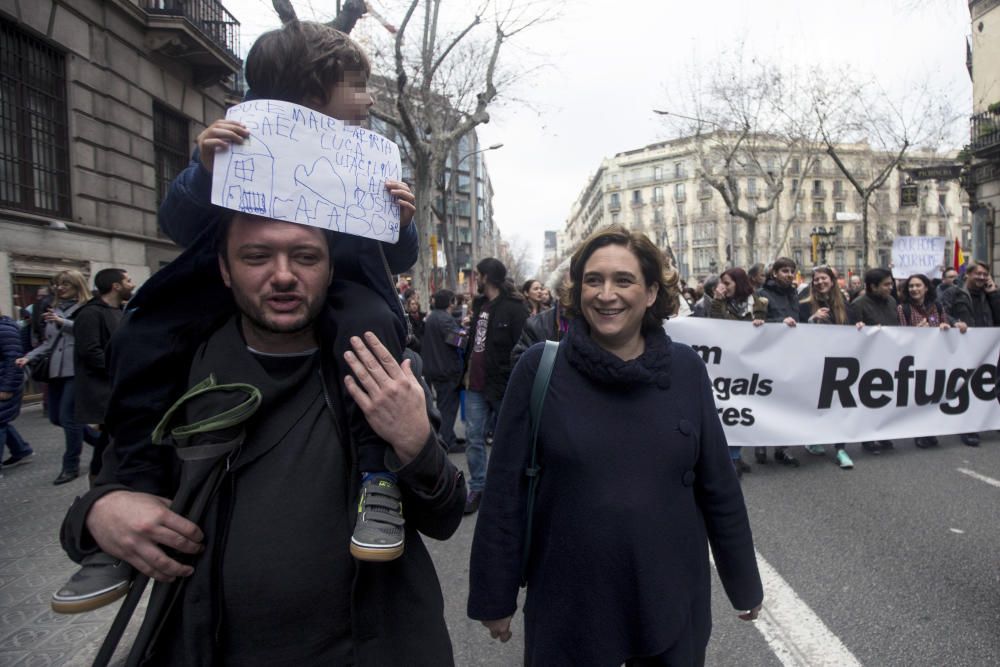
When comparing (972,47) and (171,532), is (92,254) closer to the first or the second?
(171,532)

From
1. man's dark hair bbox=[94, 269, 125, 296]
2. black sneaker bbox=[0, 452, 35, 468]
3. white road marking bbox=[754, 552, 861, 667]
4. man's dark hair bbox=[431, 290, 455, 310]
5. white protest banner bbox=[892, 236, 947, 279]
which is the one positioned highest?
white protest banner bbox=[892, 236, 947, 279]

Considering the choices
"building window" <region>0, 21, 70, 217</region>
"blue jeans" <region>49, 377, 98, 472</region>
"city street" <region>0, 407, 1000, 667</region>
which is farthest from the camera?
"building window" <region>0, 21, 70, 217</region>

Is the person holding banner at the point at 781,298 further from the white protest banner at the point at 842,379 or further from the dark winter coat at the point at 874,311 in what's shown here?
the dark winter coat at the point at 874,311

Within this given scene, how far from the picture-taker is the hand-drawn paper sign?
1225 mm

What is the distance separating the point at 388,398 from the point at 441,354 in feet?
16.7

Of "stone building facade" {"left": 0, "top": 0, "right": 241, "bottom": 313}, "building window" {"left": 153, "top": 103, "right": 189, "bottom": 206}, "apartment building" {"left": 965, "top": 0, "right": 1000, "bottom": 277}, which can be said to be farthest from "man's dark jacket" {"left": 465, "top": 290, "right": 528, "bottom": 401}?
"apartment building" {"left": 965, "top": 0, "right": 1000, "bottom": 277}

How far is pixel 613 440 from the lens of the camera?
1.80 m

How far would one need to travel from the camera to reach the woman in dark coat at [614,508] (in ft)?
5.80

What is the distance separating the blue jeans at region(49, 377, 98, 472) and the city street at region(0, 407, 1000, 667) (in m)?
0.34

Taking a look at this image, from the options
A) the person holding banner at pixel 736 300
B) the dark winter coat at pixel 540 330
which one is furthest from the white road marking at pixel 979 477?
the dark winter coat at pixel 540 330

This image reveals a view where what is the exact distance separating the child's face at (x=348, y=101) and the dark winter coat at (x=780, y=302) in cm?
575

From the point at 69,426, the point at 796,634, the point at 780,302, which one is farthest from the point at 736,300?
the point at 69,426

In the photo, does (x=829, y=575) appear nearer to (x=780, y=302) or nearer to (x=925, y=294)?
(x=780, y=302)

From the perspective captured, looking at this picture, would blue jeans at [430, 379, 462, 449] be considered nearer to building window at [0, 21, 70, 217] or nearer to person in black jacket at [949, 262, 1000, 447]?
person in black jacket at [949, 262, 1000, 447]
